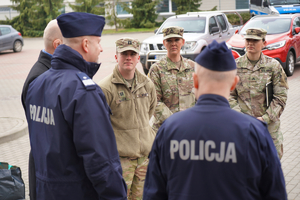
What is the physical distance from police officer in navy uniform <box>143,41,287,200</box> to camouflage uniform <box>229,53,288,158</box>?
235cm

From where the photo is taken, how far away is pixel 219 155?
5.89 feet

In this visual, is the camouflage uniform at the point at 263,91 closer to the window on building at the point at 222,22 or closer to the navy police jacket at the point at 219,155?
the navy police jacket at the point at 219,155

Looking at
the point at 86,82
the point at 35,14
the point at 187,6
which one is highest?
the point at 86,82

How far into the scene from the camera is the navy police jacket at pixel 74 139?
87.1 inches

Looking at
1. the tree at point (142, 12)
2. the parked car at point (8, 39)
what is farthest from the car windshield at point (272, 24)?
the tree at point (142, 12)

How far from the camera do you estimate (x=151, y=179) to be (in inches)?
79.7

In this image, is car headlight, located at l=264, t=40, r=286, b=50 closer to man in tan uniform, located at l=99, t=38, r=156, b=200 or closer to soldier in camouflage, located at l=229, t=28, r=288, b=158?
soldier in camouflage, located at l=229, t=28, r=288, b=158

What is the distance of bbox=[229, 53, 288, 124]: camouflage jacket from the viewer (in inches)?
162

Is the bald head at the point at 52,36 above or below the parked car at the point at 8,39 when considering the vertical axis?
above

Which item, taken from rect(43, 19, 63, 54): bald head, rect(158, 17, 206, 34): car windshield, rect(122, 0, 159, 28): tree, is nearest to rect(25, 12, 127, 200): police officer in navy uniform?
rect(43, 19, 63, 54): bald head

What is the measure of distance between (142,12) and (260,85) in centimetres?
3603

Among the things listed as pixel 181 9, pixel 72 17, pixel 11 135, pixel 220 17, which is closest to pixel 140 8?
pixel 181 9

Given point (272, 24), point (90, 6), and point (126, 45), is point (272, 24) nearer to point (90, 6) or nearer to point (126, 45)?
point (126, 45)

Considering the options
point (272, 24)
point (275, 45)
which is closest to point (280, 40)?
point (275, 45)
